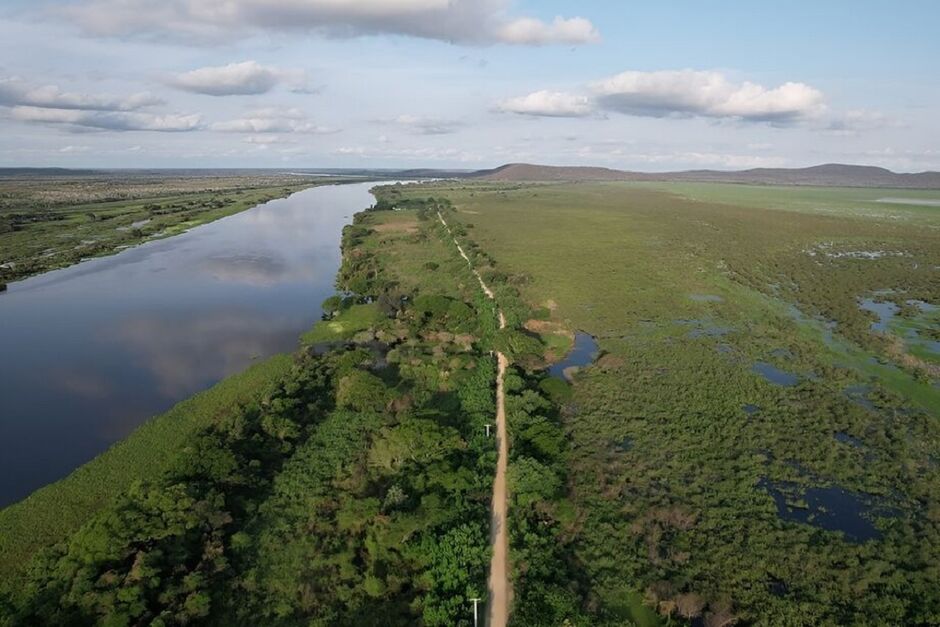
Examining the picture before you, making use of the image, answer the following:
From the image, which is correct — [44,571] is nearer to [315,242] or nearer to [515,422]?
[515,422]

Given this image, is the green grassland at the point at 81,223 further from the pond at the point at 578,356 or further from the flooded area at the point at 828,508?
the flooded area at the point at 828,508

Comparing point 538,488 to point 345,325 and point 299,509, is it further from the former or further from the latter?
point 345,325

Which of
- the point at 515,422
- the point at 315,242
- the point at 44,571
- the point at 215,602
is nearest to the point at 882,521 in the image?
the point at 515,422

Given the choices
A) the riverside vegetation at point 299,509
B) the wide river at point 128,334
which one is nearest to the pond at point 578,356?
the riverside vegetation at point 299,509

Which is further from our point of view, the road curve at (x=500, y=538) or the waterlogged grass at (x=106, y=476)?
the waterlogged grass at (x=106, y=476)

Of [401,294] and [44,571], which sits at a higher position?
[401,294]
